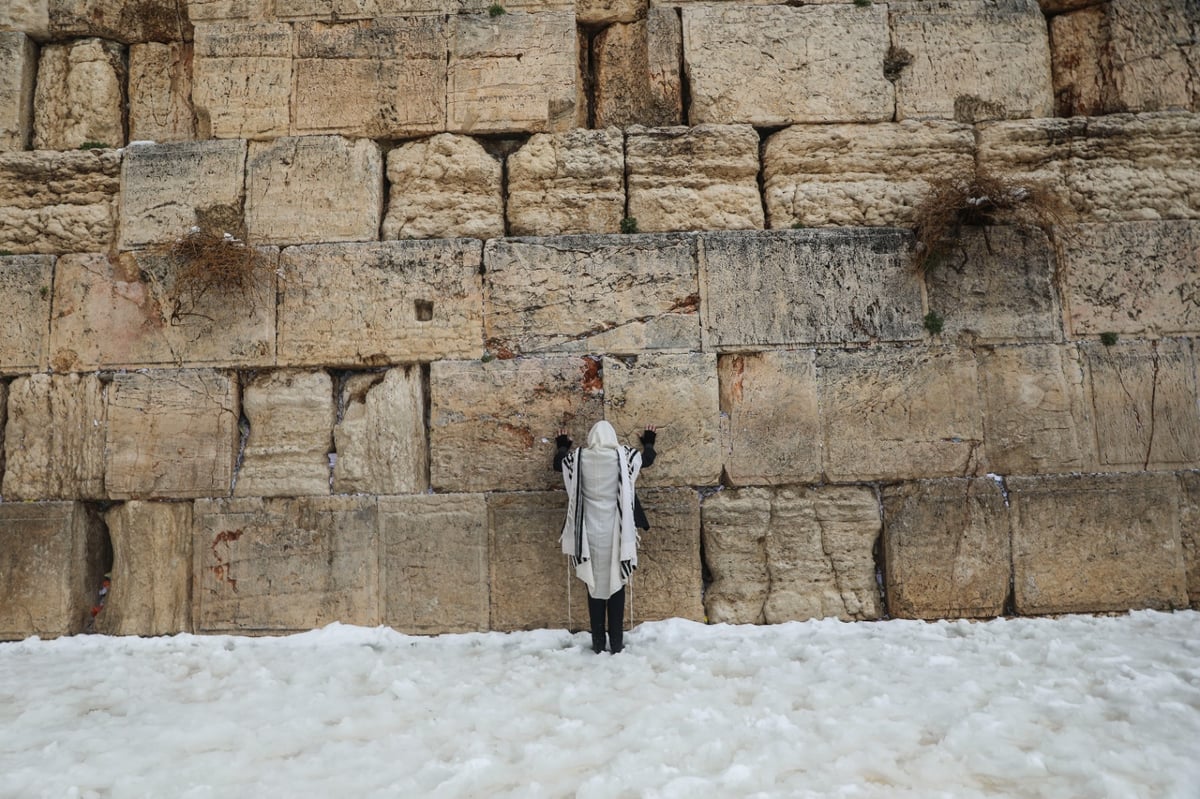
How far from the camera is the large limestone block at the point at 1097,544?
4660 millimetres

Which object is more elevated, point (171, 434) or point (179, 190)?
point (179, 190)

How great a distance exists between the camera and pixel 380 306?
489cm

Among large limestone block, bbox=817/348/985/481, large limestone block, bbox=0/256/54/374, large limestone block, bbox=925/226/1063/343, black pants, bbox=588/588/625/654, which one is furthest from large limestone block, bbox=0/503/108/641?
large limestone block, bbox=925/226/1063/343

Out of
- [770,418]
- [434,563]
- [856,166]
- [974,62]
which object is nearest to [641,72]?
[856,166]

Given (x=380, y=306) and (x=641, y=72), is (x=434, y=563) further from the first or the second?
(x=641, y=72)

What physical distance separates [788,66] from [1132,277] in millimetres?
2889

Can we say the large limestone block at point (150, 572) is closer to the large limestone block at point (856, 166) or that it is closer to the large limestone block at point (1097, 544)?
the large limestone block at point (856, 166)

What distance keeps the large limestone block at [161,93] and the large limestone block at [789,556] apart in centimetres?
489

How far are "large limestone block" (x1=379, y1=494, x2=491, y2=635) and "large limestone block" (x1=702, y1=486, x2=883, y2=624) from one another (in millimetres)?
1553

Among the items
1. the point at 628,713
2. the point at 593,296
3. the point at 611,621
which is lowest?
the point at 628,713

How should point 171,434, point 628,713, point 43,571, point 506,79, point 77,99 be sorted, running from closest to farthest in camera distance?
point 628,713 < point 43,571 < point 171,434 < point 506,79 < point 77,99

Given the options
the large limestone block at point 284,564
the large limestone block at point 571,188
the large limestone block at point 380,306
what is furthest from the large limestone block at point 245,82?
the large limestone block at point 284,564

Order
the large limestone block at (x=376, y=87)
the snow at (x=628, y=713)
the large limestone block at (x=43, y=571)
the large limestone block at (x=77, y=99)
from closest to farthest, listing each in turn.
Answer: the snow at (x=628, y=713) → the large limestone block at (x=43, y=571) → the large limestone block at (x=376, y=87) → the large limestone block at (x=77, y=99)

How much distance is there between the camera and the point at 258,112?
16.8 ft
